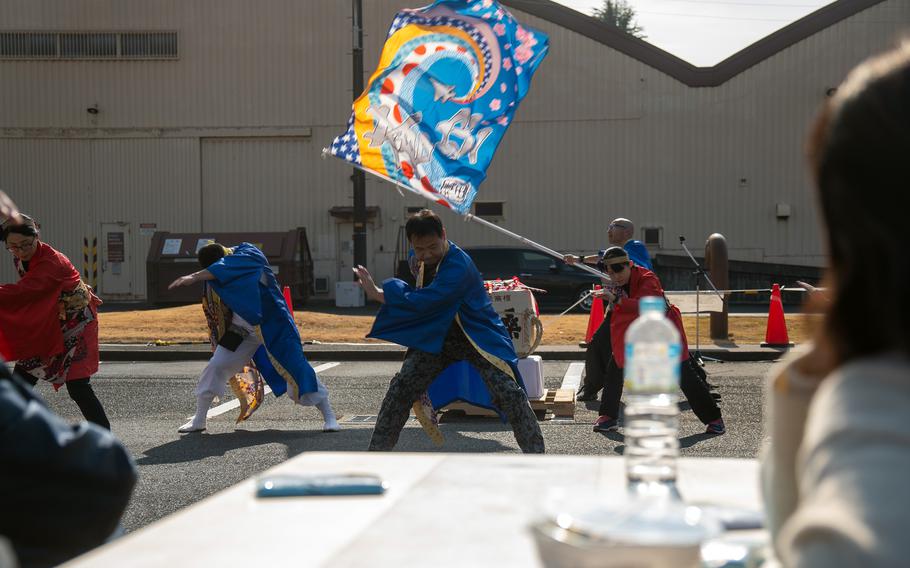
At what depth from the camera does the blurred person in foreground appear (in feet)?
3.59

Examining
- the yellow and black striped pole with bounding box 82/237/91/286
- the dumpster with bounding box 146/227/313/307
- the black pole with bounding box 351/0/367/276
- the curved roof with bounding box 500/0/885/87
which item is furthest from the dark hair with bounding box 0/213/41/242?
the yellow and black striped pole with bounding box 82/237/91/286

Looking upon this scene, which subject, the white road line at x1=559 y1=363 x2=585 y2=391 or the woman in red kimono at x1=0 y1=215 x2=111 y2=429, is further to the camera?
the white road line at x1=559 y1=363 x2=585 y2=391

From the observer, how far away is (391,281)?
7.19 m

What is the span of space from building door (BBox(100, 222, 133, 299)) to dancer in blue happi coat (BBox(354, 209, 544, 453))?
2631 centimetres

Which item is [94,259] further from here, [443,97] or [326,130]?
[443,97]

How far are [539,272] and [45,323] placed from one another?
1785 centimetres

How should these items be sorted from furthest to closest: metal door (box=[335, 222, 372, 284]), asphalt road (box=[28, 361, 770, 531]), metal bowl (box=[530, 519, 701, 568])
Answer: metal door (box=[335, 222, 372, 284])
asphalt road (box=[28, 361, 770, 531])
metal bowl (box=[530, 519, 701, 568])

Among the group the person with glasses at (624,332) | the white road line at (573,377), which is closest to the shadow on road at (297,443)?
the person with glasses at (624,332)

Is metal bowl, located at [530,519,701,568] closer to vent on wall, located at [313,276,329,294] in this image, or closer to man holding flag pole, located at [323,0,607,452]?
man holding flag pole, located at [323,0,607,452]

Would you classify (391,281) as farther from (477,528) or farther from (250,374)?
(477,528)

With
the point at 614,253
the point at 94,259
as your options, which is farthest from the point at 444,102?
the point at 94,259

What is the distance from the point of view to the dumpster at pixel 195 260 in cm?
2744

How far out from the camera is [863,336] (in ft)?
4.06

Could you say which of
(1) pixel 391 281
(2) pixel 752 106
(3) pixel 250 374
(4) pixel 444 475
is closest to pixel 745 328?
(3) pixel 250 374
